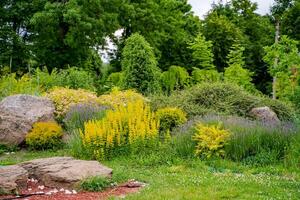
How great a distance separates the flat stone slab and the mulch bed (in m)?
0.13

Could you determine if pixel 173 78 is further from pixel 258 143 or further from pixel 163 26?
pixel 258 143

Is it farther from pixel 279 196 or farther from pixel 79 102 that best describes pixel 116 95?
pixel 279 196

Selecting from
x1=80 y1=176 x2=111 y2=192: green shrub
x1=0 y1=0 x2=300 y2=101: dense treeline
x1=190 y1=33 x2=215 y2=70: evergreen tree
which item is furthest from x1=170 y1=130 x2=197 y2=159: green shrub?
x1=190 y1=33 x2=215 y2=70: evergreen tree

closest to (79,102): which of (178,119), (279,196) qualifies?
(178,119)

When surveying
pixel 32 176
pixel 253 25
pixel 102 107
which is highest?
pixel 253 25

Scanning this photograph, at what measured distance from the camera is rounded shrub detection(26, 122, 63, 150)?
1226cm

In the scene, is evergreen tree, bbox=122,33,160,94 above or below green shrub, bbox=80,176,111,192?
above

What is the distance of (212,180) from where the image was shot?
26.2 ft

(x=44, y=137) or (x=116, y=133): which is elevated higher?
(x=116, y=133)

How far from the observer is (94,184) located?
7637mm

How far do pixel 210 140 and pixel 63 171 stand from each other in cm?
333

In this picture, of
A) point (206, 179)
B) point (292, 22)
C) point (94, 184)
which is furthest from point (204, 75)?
point (94, 184)

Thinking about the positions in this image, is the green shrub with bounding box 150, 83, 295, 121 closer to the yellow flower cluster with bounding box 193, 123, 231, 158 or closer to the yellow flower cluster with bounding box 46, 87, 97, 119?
the yellow flower cluster with bounding box 46, 87, 97, 119

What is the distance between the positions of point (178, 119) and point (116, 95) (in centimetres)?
268
